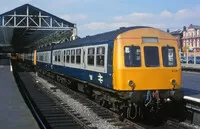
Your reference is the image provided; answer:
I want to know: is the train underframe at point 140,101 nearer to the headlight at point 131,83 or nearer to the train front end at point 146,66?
the train front end at point 146,66

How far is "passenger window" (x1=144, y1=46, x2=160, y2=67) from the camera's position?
38.2 feet

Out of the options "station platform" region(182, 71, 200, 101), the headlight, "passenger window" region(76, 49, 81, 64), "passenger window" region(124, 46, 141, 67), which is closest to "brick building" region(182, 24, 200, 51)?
"station platform" region(182, 71, 200, 101)

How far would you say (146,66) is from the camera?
11531 mm

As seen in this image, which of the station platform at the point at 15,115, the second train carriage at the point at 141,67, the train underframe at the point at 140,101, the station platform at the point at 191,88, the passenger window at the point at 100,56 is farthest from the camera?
the station platform at the point at 191,88

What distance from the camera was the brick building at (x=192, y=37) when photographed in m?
93.3

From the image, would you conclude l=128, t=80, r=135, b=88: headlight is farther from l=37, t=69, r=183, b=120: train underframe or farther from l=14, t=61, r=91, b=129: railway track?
l=14, t=61, r=91, b=129: railway track

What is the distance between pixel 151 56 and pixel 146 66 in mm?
420

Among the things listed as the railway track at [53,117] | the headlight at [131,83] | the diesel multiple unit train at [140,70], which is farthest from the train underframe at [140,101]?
the railway track at [53,117]

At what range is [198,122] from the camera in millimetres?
12031

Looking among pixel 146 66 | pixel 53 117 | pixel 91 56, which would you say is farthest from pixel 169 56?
pixel 53 117

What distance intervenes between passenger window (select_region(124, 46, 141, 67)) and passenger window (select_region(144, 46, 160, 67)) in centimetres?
26

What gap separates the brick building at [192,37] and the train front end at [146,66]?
3202 inches

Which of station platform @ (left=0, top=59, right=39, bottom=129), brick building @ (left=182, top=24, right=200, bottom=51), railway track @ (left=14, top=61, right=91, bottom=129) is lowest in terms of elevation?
railway track @ (left=14, top=61, right=91, bottom=129)

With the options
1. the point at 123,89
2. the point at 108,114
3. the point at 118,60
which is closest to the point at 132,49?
the point at 118,60
